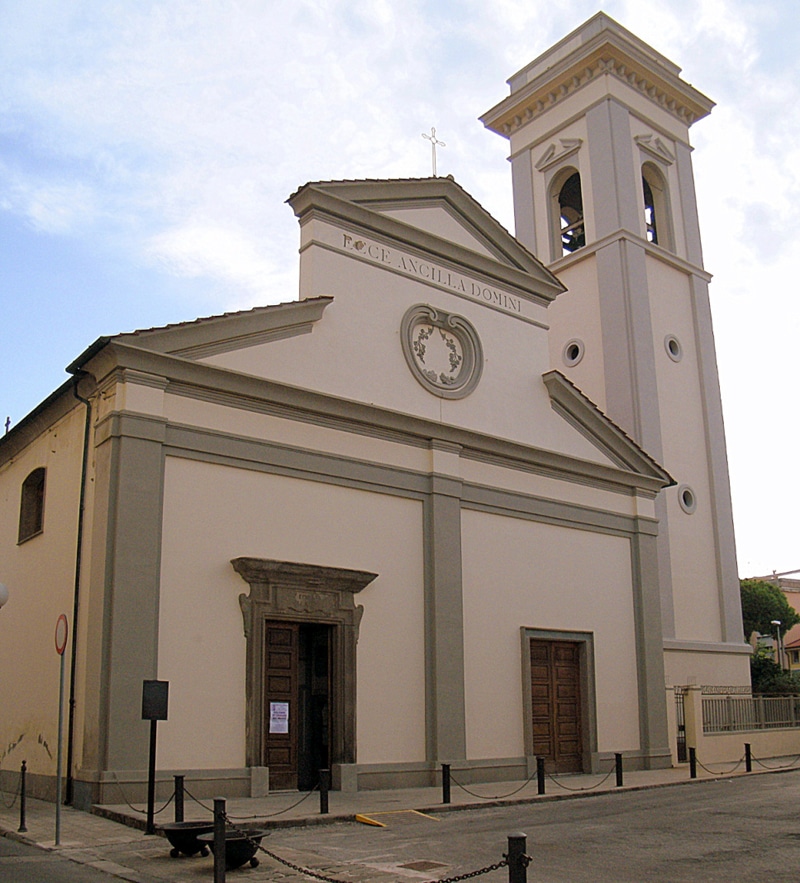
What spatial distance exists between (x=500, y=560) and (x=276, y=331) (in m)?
6.67

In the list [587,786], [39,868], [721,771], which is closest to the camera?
[39,868]

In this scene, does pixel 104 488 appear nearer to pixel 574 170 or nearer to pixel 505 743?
pixel 505 743

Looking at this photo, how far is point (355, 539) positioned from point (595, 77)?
1944 cm

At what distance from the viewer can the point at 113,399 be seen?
50.0 ft

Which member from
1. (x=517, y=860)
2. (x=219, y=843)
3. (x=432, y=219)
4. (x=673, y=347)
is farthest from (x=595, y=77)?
(x=517, y=860)

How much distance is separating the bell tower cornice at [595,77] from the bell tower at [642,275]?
0.04 metres

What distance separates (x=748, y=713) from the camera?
2491 cm

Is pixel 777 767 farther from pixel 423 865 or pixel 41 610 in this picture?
pixel 41 610

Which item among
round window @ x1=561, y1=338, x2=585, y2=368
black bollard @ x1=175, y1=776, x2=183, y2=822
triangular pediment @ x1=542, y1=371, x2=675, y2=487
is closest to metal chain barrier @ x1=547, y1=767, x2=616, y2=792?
triangular pediment @ x1=542, y1=371, x2=675, y2=487

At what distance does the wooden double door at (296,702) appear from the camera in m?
15.9

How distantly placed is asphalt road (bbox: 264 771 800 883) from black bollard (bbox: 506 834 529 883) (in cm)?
301

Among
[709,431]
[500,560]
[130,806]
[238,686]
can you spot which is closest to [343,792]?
[238,686]

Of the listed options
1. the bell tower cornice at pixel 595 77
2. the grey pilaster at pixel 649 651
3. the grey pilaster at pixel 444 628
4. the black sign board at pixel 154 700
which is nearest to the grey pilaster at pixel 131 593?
the black sign board at pixel 154 700

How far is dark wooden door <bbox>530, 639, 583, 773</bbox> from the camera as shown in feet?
65.8
